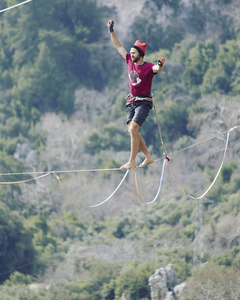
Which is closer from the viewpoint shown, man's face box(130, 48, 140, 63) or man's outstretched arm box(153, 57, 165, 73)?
man's outstretched arm box(153, 57, 165, 73)

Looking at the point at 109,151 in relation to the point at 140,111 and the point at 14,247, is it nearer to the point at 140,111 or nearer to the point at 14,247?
the point at 14,247

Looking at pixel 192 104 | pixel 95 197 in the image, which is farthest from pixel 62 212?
pixel 192 104

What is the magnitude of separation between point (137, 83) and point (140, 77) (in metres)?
0.11

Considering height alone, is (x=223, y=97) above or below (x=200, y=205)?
above

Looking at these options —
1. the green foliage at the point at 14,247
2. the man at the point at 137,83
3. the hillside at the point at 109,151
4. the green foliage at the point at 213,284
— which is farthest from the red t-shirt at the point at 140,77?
the green foliage at the point at 14,247

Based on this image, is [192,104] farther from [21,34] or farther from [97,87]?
[21,34]

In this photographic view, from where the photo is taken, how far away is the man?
29.0 feet

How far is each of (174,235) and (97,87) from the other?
13.9 m

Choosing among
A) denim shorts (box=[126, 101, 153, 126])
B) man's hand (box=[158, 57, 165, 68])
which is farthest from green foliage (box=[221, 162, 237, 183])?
man's hand (box=[158, 57, 165, 68])

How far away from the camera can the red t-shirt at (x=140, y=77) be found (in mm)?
8852

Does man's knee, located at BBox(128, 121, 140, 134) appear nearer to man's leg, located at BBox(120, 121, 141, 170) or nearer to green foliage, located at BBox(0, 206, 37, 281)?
man's leg, located at BBox(120, 121, 141, 170)

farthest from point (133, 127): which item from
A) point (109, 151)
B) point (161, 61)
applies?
point (109, 151)

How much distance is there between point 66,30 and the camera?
4294 cm

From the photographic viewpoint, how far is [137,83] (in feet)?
29.5
